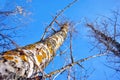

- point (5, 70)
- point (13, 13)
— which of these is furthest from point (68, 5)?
point (5, 70)

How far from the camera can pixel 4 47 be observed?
3146mm

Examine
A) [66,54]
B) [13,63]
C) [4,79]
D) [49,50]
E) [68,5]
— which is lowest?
[4,79]

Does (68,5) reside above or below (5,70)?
above

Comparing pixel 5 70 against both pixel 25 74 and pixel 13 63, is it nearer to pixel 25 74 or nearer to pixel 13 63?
pixel 13 63

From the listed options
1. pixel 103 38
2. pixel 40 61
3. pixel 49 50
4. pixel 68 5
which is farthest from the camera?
pixel 103 38

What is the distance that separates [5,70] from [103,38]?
6.14m

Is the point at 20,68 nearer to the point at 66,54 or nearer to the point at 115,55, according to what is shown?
the point at 66,54

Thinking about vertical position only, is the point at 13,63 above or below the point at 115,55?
below

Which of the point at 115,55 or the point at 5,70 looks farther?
the point at 115,55

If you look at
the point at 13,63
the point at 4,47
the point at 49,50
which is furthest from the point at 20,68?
the point at 49,50

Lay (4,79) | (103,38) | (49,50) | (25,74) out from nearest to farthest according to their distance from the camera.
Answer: (4,79) < (25,74) < (49,50) < (103,38)

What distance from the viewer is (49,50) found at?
355 centimetres

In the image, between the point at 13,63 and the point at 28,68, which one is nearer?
the point at 13,63

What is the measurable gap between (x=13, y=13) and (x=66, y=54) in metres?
3.13
